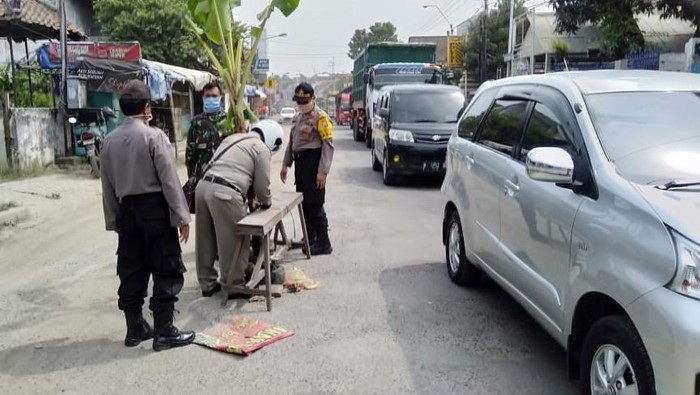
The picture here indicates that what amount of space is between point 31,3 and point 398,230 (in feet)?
31.9

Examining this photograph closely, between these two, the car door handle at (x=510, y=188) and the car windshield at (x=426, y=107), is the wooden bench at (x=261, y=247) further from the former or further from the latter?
the car windshield at (x=426, y=107)

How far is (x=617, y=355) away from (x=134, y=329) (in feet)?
10.4

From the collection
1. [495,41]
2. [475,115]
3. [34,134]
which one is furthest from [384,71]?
[495,41]

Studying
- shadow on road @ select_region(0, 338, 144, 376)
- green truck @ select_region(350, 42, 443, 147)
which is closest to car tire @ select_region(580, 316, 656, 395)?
shadow on road @ select_region(0, 338, 144, 376)

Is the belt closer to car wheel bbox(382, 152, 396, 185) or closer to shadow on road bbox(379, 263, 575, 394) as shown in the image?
shadow on road bbox(379, 263, 575, 394)

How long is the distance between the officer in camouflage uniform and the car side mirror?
3416 millimetres

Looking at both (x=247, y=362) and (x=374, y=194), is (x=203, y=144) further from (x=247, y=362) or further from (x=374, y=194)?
(x=374, y=194)

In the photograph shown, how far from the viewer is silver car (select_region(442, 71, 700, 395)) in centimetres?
258

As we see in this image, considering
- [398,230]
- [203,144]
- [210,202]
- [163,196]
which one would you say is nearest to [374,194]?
[398,230]

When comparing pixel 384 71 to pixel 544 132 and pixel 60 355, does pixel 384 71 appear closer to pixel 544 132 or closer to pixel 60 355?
pixel 544 132

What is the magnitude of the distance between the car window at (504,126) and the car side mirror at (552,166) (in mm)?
1084

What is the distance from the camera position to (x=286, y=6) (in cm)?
627

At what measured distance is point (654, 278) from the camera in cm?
262

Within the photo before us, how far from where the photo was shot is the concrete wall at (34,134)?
12.5 m
